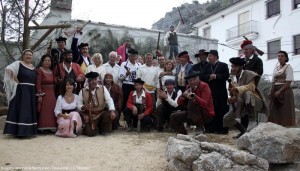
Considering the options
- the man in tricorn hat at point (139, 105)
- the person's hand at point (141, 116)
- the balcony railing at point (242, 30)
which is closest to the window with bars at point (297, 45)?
the balcony railing at point (242, 30)

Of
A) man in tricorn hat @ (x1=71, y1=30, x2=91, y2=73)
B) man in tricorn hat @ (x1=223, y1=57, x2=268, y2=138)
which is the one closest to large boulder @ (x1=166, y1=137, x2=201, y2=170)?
man in tricorn hat @ (x1=223, y1=57, x2=268, y2=138)

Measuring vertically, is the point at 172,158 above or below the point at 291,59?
below

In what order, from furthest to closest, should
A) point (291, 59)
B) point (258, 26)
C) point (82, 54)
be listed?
point (258, 26) < point (291, 59) < point (82, 54)

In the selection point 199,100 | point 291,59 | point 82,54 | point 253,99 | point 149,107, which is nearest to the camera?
point 253,99

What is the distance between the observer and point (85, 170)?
4066 mm

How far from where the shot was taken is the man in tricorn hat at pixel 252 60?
237 inches

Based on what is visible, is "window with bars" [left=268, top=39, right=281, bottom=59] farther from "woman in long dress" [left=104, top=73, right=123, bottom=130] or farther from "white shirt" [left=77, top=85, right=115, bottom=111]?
"white shirt" [left=77, top=85, right=115, bottom=111]

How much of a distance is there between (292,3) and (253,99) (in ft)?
55.6

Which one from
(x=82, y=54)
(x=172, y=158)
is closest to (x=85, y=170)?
(x=172, y=158)

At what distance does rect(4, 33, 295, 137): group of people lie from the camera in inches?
230

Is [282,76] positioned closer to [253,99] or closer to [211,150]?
[253,99]

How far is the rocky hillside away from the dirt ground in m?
29.6

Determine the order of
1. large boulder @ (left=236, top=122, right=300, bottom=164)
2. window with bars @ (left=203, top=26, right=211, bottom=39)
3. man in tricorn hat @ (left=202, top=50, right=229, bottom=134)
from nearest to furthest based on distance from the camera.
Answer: large boulder @ (left=236, top=122, right=300, bottom=164)
man in tricorn hat @ (left=202, top=50, right=229, bottom=134)
window with bars @ (left=203, top=26, right=211, bottom=39)

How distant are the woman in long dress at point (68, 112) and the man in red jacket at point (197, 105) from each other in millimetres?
1896
